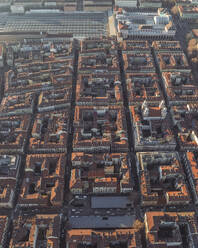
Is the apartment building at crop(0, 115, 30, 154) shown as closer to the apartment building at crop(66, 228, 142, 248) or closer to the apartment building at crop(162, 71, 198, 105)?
the apartment building at crop(66, 228, 142, 248)

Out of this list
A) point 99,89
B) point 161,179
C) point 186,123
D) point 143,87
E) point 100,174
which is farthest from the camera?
point 99,89

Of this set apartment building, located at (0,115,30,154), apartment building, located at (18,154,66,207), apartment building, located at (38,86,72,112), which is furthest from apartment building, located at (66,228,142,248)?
apartment building, located at (38,86,72,112)

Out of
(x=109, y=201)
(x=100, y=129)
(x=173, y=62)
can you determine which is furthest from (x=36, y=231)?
(x=173, y=62)

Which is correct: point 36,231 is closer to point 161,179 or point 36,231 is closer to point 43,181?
point 43,181

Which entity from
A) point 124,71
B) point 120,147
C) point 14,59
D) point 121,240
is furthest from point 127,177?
point 14,59

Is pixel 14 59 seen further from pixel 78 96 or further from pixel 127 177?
pixel 127 177
